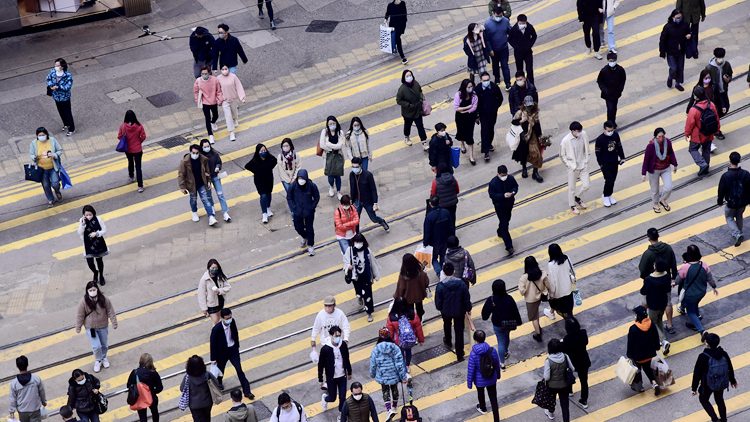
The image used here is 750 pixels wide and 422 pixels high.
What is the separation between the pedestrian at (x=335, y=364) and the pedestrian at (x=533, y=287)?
2683 mm

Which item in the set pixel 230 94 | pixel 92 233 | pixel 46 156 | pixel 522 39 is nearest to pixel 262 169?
pixel 92 233

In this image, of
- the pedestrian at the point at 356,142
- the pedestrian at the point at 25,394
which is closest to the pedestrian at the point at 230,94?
the pedestrian at the point at 356,142

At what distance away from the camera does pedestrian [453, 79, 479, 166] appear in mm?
19219

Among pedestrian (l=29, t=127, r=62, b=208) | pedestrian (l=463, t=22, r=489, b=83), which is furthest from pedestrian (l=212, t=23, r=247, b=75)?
pedestrian (l=463, t=22, r=489, b=83)

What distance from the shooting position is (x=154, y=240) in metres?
18.7

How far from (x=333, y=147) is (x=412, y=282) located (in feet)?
14.9

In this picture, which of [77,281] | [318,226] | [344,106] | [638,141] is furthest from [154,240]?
[638,141]

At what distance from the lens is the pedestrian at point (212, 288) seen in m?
15.2

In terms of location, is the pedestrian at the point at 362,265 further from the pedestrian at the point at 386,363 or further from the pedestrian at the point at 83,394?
the pedestrian at the point at 83,394

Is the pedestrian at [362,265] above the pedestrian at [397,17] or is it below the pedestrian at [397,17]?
below

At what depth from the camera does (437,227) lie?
1614 centimetres

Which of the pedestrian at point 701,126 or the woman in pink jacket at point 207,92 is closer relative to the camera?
the pedestrian at point 701,126

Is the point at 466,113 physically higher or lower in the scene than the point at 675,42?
lower

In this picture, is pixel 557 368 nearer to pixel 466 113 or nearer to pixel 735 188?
pixel 735 188
